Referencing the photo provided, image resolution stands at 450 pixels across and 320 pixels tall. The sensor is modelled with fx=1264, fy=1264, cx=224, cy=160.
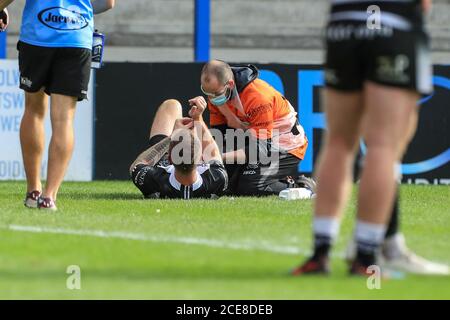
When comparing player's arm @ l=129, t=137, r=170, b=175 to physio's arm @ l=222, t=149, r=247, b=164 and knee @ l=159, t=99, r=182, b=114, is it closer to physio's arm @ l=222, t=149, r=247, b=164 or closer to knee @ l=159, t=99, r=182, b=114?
knee @ l=159, t=99, r=182, b=114

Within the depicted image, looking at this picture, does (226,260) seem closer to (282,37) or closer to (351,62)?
(351,62)

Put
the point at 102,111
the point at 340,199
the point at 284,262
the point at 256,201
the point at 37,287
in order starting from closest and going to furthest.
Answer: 1. the point at 37,287
2. the point at 340,199
3. the point at 284,262
4. the point at 256,201
5. the point at 102,111

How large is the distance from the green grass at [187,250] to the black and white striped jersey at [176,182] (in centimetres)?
18

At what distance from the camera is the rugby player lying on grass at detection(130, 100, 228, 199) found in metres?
9.55

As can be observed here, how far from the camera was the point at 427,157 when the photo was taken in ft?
40.9

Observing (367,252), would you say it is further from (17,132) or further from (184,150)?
(17,132)

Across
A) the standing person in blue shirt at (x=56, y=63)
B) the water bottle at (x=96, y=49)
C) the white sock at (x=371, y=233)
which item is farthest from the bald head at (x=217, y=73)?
the white sock at (x=371, y=233)

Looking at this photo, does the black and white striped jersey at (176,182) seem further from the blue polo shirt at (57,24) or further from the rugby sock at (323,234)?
the rugby sock at (323,234)

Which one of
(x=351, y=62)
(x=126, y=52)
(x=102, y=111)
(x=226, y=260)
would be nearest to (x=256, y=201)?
(x=102, y=111)

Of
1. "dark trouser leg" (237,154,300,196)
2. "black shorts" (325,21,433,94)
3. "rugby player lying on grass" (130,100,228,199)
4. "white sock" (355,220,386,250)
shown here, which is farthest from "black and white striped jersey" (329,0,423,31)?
"dark trouser leg" (237,154,300,196)

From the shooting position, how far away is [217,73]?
999 cm

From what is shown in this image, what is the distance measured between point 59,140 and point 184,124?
142 cm

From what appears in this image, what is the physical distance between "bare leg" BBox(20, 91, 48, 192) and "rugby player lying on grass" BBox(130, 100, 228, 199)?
1.10m
